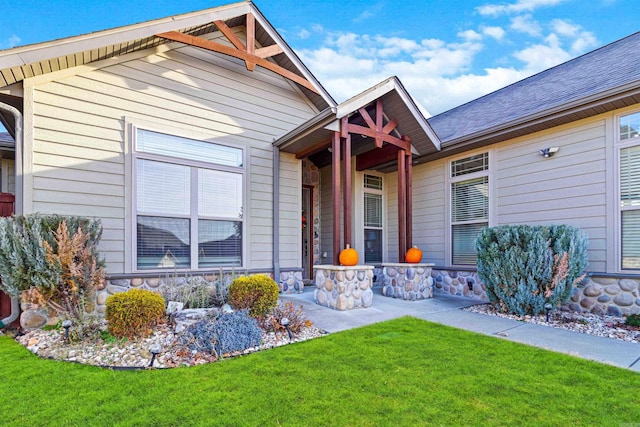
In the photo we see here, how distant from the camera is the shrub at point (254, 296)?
14.9 ft

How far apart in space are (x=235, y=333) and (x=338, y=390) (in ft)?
4.75

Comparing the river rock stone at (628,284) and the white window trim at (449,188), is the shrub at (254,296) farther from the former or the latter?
the river rock stone at (628,284)

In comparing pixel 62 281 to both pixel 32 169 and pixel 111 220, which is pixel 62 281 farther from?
pixel 32 169

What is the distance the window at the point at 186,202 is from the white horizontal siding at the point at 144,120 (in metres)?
0.21

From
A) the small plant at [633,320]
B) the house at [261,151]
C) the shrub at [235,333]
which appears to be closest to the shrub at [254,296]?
the shrub at [235,333]

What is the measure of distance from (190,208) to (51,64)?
8.73ft

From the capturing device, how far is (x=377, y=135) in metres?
6.13

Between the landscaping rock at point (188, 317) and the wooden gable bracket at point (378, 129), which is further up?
the wooden gable bracket at point (378, 129)

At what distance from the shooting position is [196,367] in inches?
124

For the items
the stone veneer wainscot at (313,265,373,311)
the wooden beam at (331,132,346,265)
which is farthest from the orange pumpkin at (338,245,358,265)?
the wooden beam at (331,132,346,265)

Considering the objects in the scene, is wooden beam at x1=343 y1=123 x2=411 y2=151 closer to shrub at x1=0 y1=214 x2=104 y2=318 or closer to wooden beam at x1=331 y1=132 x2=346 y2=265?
wooden beam at x1=331 y1=132 x2=346 y2=265

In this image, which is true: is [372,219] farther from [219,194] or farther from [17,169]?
[17,169]

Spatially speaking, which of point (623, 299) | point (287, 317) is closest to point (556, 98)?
point (623, 299)

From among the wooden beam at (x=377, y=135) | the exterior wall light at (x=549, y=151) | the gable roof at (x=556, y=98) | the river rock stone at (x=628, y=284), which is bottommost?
the river rock stone at (x=628, y=284)
